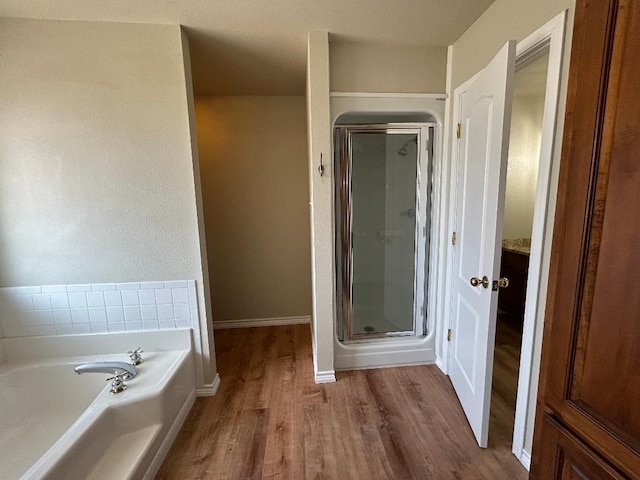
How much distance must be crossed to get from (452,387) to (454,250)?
3.25ft

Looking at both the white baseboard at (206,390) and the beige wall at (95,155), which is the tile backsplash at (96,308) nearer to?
the beige wall at (95,155)

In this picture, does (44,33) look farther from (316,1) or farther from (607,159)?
(607,159)

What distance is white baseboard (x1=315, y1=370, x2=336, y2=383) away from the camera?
2.20m

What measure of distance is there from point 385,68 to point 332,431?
240cm

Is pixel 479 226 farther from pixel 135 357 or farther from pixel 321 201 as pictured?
pixel 135 357

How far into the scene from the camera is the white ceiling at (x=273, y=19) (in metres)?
1.54

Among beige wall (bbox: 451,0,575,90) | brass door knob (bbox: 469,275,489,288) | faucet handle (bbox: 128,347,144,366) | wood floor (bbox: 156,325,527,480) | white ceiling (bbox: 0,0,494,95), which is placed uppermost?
white ceiling (bbox: 0,0,494,95)

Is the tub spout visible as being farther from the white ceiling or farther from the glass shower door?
the white ceiling

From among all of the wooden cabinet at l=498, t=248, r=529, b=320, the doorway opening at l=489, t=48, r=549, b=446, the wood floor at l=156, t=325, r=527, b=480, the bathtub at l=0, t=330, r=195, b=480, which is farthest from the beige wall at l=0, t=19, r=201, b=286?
the wooden cabinet at l=498, t=248, r=529, b=320

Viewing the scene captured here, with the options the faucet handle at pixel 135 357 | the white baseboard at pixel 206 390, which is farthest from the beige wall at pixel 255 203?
the faucet handle at pixel 135 357

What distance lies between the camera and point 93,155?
5.79 ft

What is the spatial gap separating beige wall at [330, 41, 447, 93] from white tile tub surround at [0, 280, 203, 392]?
1758 mm

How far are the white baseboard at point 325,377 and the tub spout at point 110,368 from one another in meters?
1.21

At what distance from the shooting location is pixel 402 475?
1.47 meters
